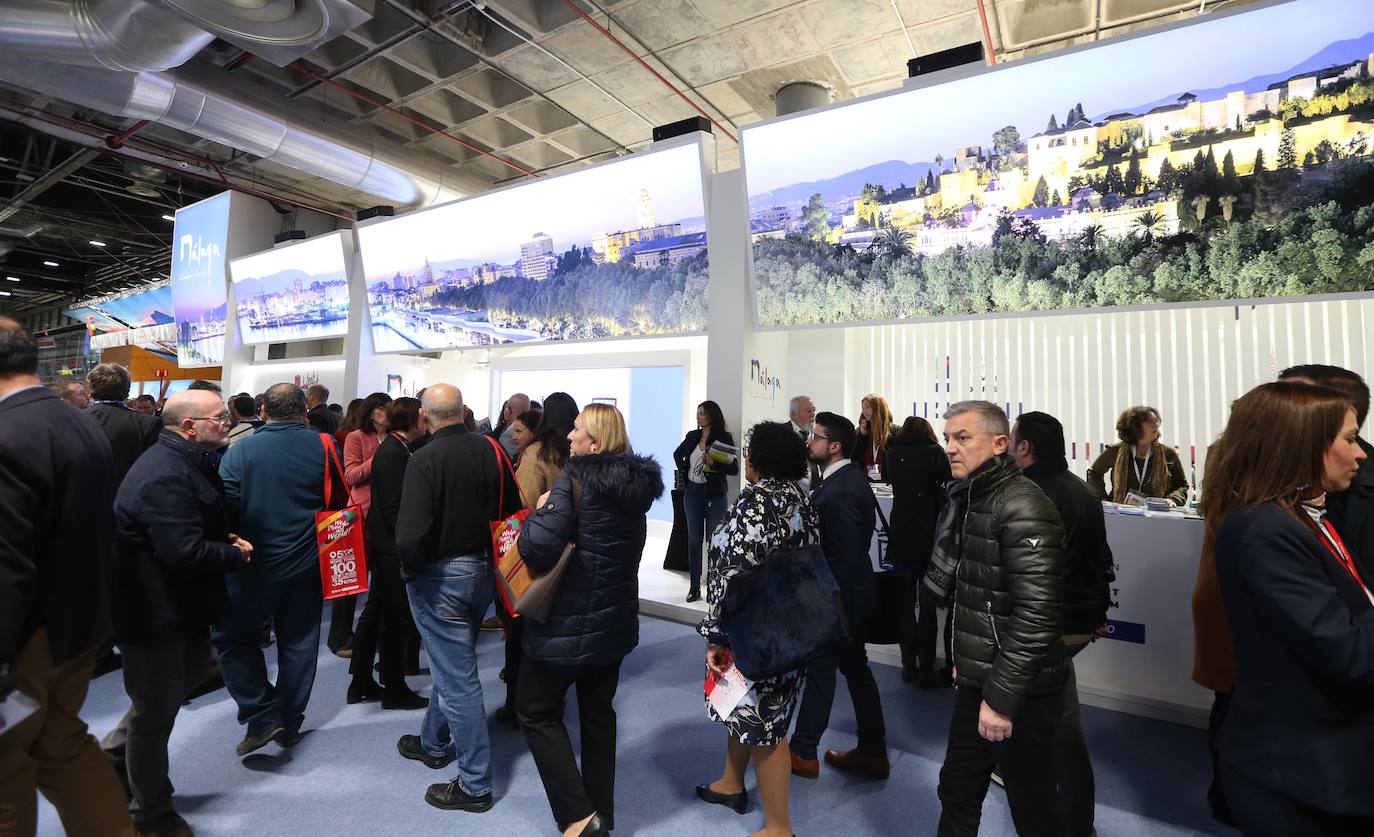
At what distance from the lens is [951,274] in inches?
145

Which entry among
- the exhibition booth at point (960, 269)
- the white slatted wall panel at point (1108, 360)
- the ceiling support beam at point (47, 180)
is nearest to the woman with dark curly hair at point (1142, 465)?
the exhibition booth at point (960, 269)

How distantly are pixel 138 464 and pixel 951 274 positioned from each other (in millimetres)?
3826

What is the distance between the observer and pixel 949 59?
3.46 metres

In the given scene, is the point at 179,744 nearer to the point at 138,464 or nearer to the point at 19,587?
Result: the point at 138,464

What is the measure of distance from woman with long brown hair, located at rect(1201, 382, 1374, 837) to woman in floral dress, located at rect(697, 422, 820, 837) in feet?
3.47

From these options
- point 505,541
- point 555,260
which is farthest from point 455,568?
point 555,260

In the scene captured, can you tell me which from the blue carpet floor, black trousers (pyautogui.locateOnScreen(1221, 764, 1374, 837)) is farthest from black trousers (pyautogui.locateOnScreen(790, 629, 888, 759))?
black trousers (pyautogui.locateOnScreen(1221, 764, 1374, 837))

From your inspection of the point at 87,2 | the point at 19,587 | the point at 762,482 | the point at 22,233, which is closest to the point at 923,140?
the point at 762,482

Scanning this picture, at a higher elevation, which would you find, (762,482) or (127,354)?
(127,354)

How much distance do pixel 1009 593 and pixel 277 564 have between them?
8.57ft

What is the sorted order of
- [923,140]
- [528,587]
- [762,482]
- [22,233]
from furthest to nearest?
[22,233], [923,140], [762,482], [528,587]

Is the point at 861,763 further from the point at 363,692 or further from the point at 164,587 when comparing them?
the point at 164,587

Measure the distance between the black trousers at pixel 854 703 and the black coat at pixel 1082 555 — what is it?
76 cm

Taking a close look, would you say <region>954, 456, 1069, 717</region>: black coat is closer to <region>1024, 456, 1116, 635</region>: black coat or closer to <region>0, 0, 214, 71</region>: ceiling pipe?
<region>1024, 456, 1116, 635</region>: black coat
